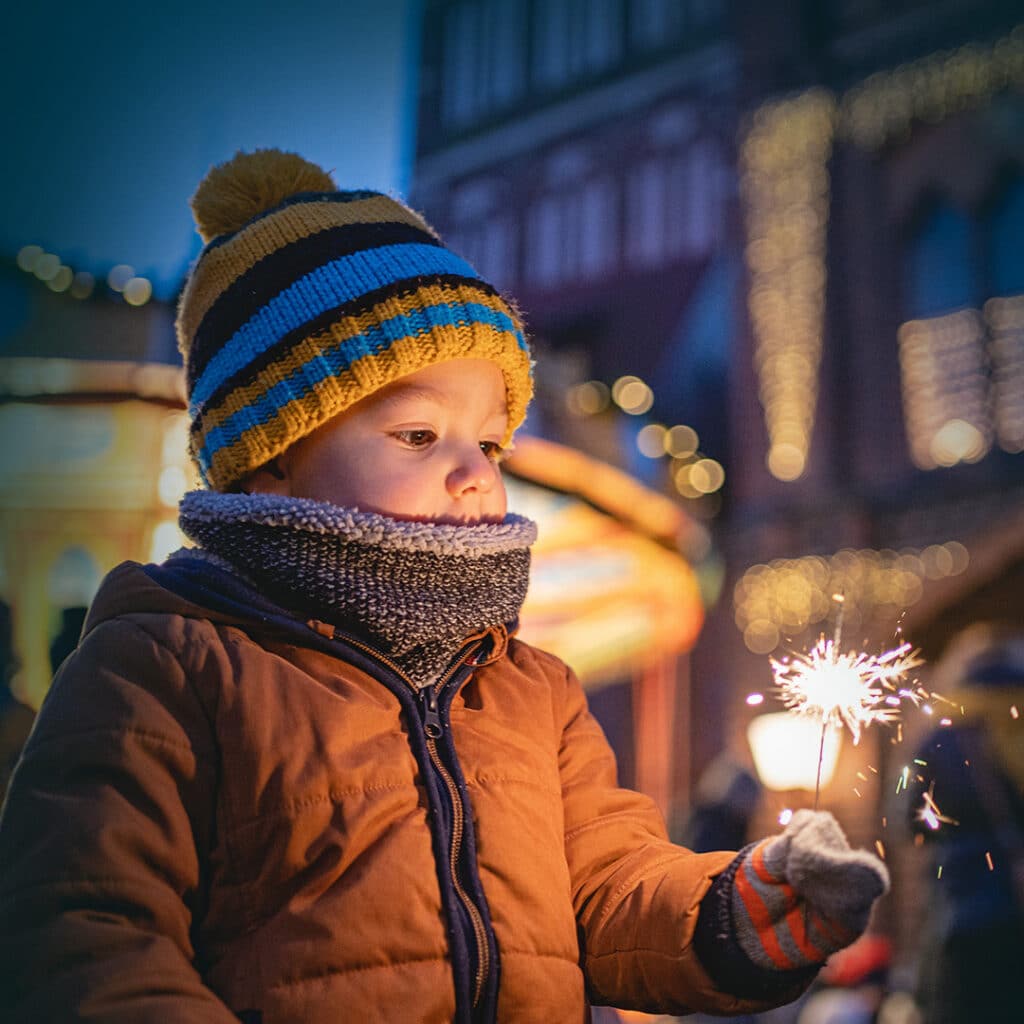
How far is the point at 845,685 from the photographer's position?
1073 mm

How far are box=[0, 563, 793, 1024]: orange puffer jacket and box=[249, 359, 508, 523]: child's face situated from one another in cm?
18

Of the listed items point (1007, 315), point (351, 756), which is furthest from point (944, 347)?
point (351, 756)

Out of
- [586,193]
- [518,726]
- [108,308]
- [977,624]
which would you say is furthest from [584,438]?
[586,193]

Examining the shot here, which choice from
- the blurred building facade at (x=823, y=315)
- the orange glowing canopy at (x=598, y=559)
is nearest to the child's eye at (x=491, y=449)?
the orange glowing canopy at (x=598, y=559)

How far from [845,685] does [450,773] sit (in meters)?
0.43

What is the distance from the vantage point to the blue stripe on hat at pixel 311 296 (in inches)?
47.4

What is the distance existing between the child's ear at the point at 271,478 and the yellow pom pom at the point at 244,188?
39cm

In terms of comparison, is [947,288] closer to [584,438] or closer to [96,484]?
[584,438]

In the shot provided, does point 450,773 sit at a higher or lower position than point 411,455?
lower

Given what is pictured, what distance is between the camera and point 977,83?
24.9ft

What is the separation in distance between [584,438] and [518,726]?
433 centimetres

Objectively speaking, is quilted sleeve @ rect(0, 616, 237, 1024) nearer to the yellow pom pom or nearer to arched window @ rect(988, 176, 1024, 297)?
the yellow pom pom

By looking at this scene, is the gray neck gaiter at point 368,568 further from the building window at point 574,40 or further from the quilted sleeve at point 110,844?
the building window at point 574,40

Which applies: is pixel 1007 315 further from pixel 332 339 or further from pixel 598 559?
pixel 332 339
